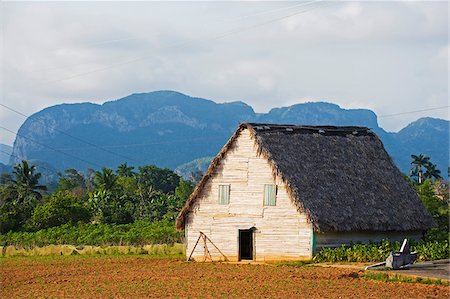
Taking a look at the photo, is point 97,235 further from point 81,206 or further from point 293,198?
point 293,198

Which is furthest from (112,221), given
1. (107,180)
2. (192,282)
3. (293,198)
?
(192,282)

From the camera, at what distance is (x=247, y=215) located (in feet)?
101

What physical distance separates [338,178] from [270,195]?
2.91m

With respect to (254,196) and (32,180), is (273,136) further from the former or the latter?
(32,180)

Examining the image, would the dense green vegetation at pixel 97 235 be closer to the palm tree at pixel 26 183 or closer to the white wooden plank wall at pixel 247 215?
the white wooden plank wall at pixel 247 215

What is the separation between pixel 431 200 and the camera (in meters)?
39.3

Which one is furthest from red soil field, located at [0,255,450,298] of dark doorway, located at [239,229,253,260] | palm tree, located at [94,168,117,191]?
palm tree, located at [94,168,117,191]

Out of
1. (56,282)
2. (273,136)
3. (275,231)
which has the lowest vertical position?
(56,282)

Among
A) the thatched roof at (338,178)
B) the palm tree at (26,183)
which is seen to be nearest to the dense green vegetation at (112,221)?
the palm tree at (26,183)

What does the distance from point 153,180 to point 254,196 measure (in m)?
71.6

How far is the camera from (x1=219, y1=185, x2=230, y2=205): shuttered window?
31.5m

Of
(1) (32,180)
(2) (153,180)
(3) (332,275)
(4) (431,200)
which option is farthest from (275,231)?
(2) (153,180)

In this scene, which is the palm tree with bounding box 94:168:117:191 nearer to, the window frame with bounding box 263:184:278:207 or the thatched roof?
the thatched roof

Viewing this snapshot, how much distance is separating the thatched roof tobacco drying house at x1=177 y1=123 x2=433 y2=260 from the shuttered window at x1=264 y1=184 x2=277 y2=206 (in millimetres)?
15
